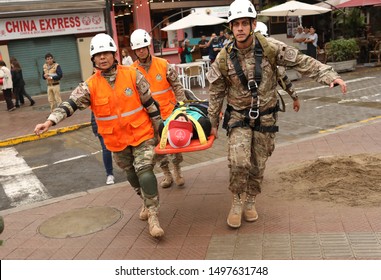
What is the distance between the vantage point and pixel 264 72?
4453 mm

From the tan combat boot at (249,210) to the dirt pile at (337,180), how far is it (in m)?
0.69

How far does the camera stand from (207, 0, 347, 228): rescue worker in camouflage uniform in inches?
172

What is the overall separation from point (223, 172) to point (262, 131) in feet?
7.02

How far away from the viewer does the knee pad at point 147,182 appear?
179 inches

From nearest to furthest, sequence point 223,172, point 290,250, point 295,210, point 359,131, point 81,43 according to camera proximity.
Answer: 1. point 290,250
2. point 295,210
3. point 223,172
4. point 359,131
5. point 81,43

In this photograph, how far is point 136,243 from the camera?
4590 mm

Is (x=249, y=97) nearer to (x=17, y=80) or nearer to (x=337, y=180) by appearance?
(x=337, y=180)

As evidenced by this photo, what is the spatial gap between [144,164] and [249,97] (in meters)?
1.26

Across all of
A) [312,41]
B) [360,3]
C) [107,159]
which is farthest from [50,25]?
[107,159]

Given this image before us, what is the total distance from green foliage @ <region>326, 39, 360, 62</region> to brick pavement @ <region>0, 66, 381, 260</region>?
1272cm

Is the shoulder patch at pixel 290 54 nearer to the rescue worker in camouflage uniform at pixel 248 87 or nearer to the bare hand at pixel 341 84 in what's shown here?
the rescue worker in camouflage uniform at pixel 248 87

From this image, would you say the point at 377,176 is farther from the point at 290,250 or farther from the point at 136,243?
the point at 136,243

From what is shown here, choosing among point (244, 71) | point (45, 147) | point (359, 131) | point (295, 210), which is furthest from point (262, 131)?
point (45, 147)

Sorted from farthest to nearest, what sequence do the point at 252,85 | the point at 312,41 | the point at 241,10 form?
the point at 312,41, the point at 252,85, the point at 241,10
